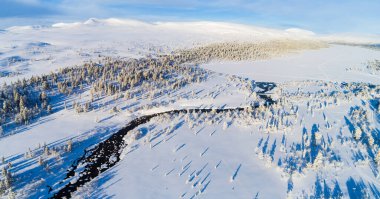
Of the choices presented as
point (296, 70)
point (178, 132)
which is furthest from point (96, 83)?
point (296, 70)

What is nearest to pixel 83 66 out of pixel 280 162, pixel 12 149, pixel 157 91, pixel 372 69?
pixel 157 91

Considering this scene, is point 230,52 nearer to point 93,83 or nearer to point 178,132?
point 93,83

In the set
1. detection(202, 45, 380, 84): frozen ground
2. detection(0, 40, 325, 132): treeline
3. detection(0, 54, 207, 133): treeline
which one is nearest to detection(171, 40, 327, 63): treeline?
detection(202, 45, 380, 84): frozen ground

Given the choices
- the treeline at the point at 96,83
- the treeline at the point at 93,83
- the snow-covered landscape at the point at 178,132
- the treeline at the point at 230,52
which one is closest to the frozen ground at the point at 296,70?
the snow-covered landscape at the point at 178,132

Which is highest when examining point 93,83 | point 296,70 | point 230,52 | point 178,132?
point 230,52

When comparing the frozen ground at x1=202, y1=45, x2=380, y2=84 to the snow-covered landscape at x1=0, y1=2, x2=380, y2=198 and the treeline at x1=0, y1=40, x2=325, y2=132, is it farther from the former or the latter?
the treeline at x1=0, y1=40, x2=325, y2=132

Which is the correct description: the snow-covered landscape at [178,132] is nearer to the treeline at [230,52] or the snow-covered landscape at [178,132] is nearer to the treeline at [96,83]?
the treeline at [96,83]

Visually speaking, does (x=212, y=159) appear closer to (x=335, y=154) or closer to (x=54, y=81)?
(x=335, y=154)

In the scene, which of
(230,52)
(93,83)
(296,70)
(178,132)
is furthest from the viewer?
(230,52)

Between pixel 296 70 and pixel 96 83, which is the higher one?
pixel 296 70

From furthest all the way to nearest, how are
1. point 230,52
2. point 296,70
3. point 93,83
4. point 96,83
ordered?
point 230,52 → point 296,70 → point 93,83 → point 96,83
